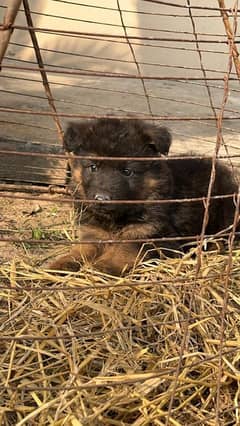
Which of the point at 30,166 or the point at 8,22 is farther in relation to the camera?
the point at 30,166

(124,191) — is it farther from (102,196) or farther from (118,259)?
(118,259)

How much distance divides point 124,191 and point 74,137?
0.50 metres

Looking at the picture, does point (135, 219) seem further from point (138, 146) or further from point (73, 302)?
point (73, 302)

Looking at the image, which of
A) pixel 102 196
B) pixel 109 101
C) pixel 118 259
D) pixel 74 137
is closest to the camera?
pixel 102 196

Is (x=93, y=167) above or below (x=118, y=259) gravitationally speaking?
above

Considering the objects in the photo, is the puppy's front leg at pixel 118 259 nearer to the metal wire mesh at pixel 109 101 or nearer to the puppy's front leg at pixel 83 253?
the puppy's front leg at pixel 83 253

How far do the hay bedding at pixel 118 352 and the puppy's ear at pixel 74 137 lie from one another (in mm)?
860

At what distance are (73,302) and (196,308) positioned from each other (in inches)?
25.5

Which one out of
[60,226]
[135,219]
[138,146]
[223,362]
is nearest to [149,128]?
[138,146]

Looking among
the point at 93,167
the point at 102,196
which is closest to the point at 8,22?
the point at 102,196

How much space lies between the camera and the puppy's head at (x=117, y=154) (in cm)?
431

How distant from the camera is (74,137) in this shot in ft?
14.8

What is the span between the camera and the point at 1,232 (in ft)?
17.0

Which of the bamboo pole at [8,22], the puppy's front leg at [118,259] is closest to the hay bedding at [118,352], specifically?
the puppy's front leg at [118,259]
